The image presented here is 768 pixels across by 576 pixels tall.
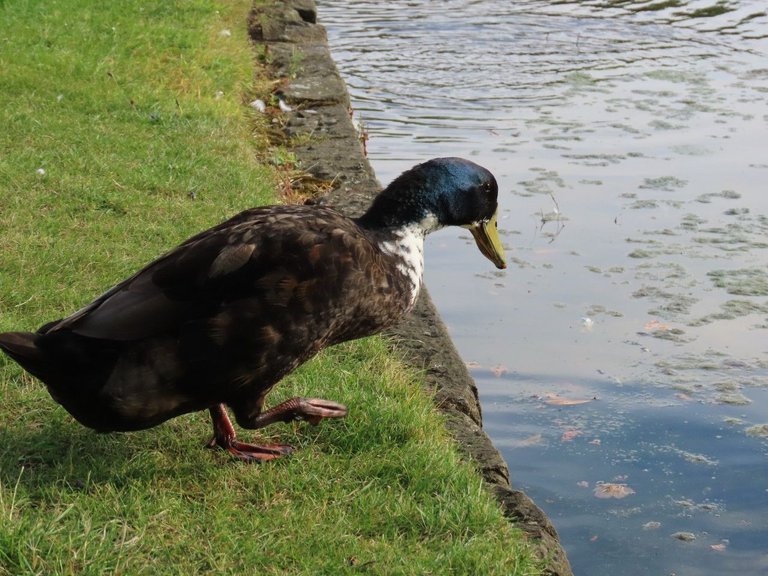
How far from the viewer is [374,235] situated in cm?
372

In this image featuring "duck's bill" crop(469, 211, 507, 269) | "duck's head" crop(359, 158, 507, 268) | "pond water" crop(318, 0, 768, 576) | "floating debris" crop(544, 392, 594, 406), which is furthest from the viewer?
"floating debris" crop(544, 392, 594, 406)

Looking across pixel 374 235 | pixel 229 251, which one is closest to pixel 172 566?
pixel 229 251

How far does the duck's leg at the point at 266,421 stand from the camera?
358 centimetres

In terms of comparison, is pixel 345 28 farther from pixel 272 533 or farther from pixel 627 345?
pixel 272 533

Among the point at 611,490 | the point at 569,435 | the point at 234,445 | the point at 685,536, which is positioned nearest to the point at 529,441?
the point at 569,435

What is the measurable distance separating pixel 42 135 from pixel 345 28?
23.5 ft

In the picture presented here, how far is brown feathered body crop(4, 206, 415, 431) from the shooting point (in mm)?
3197

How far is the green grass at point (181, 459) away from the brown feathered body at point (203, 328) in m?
0.24

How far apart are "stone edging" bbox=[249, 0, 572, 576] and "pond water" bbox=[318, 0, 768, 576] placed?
20.3 inches

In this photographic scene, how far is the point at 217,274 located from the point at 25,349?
566mm

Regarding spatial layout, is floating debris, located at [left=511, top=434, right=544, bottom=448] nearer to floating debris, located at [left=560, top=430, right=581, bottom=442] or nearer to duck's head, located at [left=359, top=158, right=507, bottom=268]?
floating debris, located at [left=560, top=430, right=581, bottom=442]

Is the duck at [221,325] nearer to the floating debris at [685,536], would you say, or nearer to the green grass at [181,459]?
the green grass at [181,459]

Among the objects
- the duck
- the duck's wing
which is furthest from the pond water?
the duck's wing

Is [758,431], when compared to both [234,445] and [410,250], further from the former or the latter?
[234,445]
